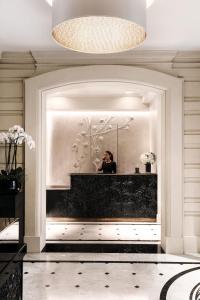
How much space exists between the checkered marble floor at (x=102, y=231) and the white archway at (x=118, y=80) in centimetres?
90

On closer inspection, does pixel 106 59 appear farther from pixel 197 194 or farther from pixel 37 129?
pixel 197 194

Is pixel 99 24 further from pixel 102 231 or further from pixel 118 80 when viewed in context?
pixel 102 231

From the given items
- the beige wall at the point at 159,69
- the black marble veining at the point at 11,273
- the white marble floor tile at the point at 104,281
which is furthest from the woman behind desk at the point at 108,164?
the black marble veining at the point at 11,273

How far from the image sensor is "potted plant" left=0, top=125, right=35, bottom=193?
4.24 m

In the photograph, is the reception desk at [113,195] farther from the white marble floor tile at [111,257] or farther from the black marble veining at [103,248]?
the white marble floor tile at [111,257]

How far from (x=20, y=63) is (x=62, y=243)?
314 cm

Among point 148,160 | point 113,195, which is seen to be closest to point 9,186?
point 113,195

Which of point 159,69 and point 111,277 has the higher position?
point 159,69

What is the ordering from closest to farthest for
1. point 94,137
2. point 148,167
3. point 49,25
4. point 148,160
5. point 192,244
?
point 49,25, point 192,244, point 148,160, point 148,167, point 94,137

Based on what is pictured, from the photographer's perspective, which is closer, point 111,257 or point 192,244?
point 111,257

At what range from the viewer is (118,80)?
17.3 feet

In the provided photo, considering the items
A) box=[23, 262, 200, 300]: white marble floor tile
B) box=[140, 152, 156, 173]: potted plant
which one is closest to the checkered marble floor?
box=[23, 262, 200, 300]: white marble floor tile

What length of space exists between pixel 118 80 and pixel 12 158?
2119mm

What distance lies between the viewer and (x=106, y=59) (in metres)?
5.28
